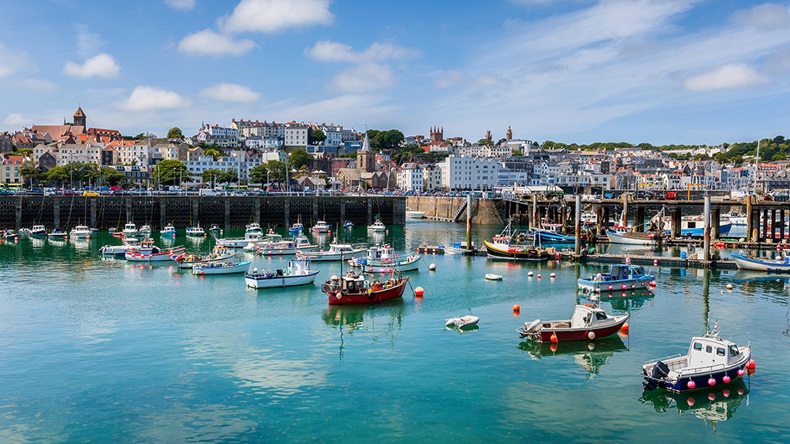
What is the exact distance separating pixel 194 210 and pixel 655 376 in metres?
85.1

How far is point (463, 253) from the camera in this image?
6800cm

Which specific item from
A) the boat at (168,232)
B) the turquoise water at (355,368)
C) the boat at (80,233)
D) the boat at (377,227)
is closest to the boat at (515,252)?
the turquoise water at (355,368)

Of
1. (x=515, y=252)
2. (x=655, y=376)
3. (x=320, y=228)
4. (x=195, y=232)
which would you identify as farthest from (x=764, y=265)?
(x=195, y=232)

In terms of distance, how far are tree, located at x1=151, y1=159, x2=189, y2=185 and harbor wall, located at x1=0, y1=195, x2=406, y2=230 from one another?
186 ft

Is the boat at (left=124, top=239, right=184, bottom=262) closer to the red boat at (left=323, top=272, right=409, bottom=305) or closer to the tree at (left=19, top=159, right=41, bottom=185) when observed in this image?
the red boat at (left=323, top=272, right=409, bottom=305)

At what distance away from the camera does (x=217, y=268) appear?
180 feet

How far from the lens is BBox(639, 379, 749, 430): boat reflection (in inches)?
949

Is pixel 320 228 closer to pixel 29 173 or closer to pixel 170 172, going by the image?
pixel 170 172

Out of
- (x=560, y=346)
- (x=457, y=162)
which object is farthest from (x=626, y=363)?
(x=457, y=162)

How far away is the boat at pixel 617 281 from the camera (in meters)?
46.8

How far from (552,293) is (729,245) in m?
40.4

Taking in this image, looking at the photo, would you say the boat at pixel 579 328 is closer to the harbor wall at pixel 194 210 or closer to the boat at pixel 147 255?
the boat at pixel 147 255

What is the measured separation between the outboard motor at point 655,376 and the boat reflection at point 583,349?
365 centimetres

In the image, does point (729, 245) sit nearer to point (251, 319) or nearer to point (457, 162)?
point (251, 319)
